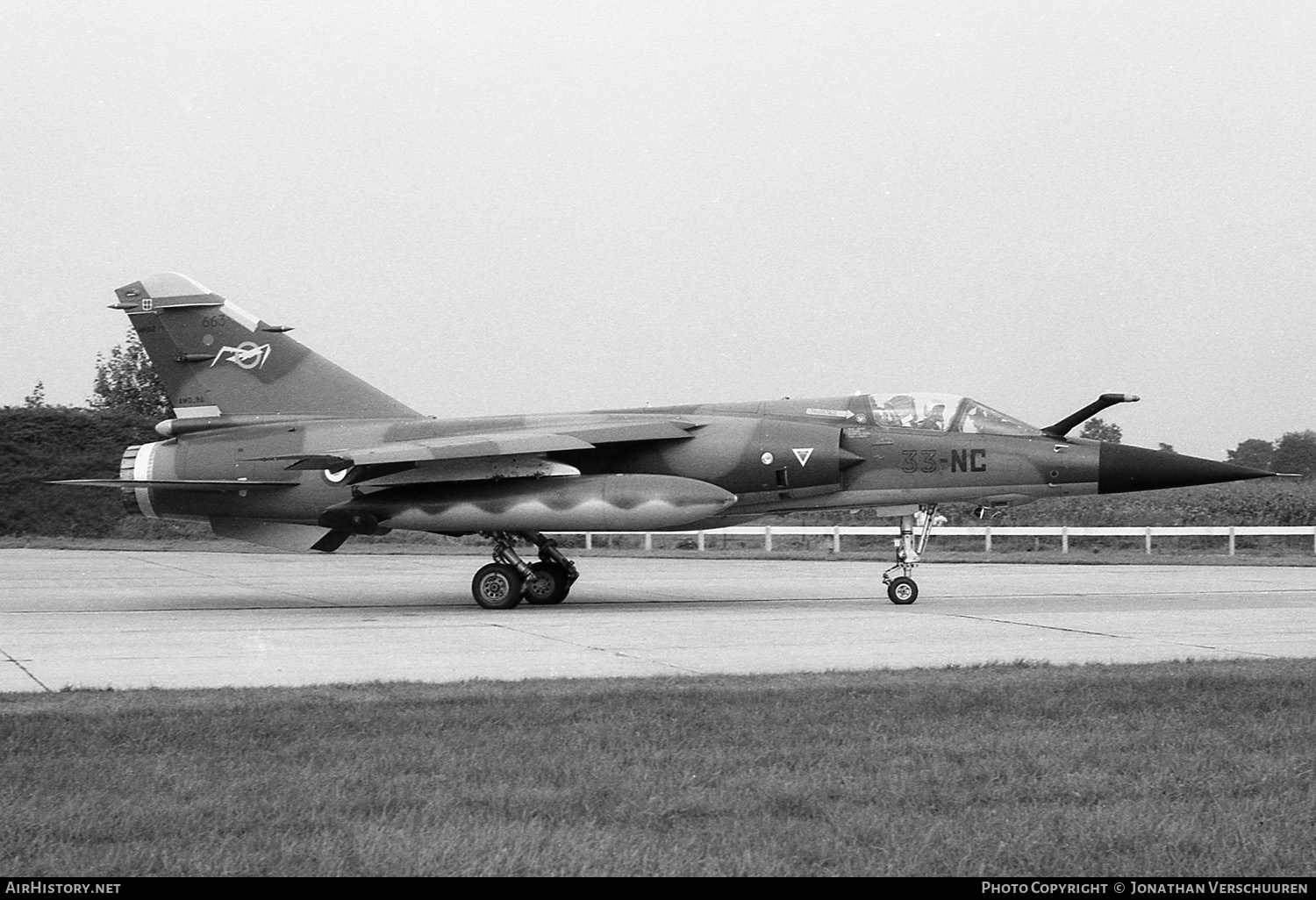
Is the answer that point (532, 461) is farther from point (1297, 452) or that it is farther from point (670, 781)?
point (1297, 452)

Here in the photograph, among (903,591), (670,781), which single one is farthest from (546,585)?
(670,781)

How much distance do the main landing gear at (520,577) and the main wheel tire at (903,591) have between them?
12.7 ft

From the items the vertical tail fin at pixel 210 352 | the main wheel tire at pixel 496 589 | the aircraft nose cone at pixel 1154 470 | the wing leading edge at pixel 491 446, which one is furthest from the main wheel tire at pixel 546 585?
the aircraft nose cone at pixel 1154 470

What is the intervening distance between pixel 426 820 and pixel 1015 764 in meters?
2.55

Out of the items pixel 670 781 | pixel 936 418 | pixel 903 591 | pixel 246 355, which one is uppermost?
pixel 246 355

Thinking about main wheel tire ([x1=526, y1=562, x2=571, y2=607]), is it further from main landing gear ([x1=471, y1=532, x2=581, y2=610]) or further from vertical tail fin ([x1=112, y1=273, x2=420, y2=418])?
vertical tail fin ([x1=112, y1=273, x2=420, y2=418])

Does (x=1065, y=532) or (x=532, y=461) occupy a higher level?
(x=532, y=461)

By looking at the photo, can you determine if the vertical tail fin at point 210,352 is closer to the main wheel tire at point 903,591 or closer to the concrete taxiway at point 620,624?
the concrete taxiway at point 620,624

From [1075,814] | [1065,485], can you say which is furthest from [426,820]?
[1065,485]

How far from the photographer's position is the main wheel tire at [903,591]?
584 inches

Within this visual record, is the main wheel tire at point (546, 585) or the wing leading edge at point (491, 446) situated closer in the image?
the wing leading edge at point (491, 446)

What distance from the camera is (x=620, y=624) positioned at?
510 inches

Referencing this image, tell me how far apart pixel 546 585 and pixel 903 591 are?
4217 mm

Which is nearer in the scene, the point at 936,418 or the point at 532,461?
the point at 532,461
